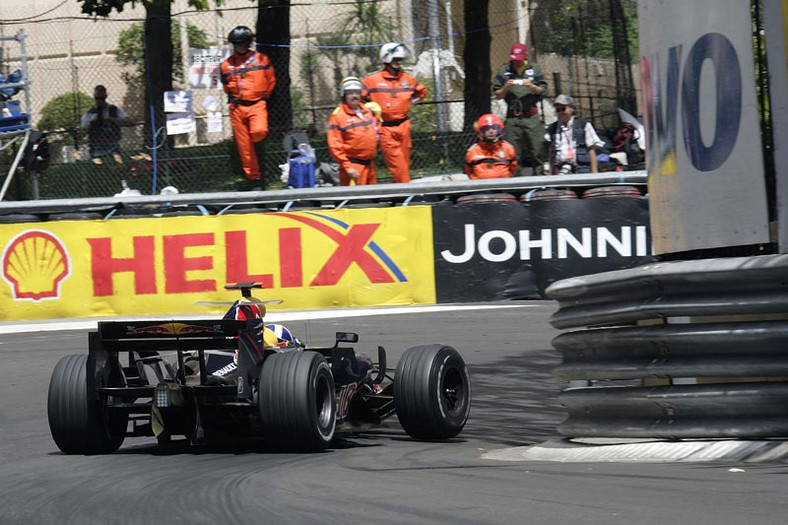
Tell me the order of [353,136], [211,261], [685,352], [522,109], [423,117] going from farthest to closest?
1. [423,117]
2. [522,109]
3. [353,136]
4. [211,261]
5. [685,352]

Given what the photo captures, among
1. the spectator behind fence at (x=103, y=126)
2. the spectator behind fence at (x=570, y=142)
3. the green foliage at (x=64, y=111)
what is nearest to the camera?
the spectator behind fence at (x=570, y=142)

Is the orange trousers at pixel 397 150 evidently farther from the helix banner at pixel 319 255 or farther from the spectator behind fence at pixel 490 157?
the helix banner at pixel 319 255

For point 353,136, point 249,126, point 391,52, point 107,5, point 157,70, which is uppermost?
point 107,5

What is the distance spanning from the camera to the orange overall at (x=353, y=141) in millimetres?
15273

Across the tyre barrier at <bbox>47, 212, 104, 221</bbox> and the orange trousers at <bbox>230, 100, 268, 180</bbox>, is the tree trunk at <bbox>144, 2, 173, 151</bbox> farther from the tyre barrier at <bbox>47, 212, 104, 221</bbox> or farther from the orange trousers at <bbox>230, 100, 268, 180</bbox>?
the tyre barrier at <bbox>47, 212, 104, 221</bbox>

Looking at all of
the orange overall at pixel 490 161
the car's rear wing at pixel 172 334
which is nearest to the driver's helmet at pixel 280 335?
the car's rear wing at pixel 172 334

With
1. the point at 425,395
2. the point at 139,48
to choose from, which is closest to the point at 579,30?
the point at 139,48

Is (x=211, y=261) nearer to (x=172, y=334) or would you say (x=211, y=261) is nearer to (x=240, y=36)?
(x=240, y=36)

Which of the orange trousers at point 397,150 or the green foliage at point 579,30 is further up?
the green foliage at point 579,30

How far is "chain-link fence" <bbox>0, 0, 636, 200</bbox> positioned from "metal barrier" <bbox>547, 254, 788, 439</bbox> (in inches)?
380

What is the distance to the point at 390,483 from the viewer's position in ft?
19.4

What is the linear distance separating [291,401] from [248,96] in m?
9.34

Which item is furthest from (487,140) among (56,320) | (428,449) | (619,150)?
(428,449)

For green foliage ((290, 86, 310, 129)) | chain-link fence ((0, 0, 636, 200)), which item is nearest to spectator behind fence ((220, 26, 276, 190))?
chain-link fence ((0, 0, 636, 200))
